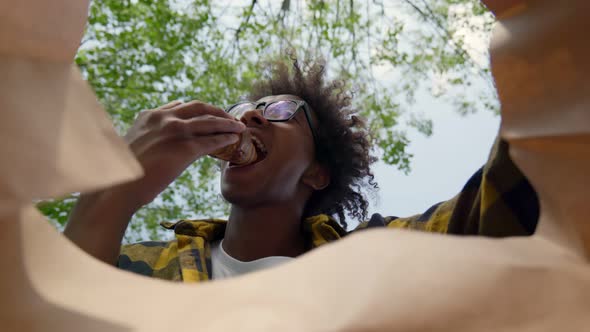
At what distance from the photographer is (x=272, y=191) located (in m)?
1.55

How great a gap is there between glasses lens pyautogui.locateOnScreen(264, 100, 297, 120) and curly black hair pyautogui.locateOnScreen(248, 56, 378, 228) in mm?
160

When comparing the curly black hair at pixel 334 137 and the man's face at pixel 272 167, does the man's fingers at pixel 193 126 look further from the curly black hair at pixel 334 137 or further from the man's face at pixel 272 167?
the curly black hair at pixel 334 137

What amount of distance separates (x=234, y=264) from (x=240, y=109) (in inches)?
19.1

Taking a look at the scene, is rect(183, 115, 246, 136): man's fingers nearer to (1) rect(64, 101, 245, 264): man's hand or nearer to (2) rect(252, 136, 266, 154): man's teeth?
(1) rect(64, 101, 245, 264): man's hand

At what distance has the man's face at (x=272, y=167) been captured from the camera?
4.87 ft

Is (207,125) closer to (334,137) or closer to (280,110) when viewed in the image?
(280,110)

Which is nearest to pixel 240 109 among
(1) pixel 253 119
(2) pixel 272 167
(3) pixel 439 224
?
(1) pixel 253 119

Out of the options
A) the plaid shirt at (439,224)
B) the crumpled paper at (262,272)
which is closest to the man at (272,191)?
the plaid shirt at (439,224)

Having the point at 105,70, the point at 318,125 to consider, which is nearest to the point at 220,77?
the point at 105,70

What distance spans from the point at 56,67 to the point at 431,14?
270 centimetres

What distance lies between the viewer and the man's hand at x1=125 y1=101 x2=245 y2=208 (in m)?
1.18

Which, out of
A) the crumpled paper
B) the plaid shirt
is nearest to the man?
the plaid shirt

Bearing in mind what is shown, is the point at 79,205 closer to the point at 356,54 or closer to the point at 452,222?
the point at 452,222

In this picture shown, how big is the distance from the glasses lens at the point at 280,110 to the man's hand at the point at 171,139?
0.38 meters
